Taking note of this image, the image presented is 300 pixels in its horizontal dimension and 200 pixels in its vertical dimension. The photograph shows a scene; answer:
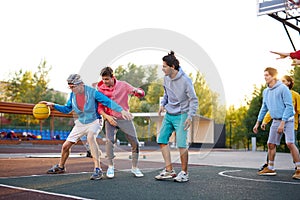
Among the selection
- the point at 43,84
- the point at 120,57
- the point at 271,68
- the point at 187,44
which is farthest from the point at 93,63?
the point at 43,84

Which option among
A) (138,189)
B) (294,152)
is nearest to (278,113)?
(294,152)

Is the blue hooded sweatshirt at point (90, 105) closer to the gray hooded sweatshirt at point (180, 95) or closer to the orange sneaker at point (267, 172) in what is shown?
the gray hooded sweatshirt at point (180, 95)

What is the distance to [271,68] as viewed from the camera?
258 inches

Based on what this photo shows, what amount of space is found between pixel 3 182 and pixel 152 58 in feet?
Result: 19.6

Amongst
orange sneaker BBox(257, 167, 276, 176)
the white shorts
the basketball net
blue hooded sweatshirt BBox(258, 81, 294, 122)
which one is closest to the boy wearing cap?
the white shorts

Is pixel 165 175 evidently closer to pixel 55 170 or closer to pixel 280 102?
pixel 55 170

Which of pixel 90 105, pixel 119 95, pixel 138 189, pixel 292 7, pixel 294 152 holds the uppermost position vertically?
pixel 292 7

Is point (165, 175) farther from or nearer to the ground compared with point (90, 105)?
nearer to the ground

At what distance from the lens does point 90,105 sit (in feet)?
18.3

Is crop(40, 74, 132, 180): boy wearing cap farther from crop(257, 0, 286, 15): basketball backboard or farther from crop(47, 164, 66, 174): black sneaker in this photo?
crop(257, 0, 286, 15): basketball backboard

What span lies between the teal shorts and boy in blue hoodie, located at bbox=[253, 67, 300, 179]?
1.90 meters

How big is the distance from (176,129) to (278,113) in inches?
81.6

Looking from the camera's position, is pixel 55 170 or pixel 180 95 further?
pixel 55 170

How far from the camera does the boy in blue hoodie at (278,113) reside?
620 cm
